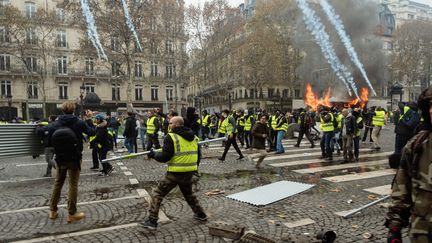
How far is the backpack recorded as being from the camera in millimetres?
5016

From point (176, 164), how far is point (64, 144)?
5.92ft

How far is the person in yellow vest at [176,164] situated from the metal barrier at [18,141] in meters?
6.31

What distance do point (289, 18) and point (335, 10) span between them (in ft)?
28.7

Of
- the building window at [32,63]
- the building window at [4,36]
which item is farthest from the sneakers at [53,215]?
the building window at [32,63]

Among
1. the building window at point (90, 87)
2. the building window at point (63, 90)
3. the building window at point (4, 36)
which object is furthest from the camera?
the building window at point (90, 87)

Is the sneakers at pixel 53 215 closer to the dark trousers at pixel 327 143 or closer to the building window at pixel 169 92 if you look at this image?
the dark trousers at pixel 327 143

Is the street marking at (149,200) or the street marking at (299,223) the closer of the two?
the street marking at (299,223)

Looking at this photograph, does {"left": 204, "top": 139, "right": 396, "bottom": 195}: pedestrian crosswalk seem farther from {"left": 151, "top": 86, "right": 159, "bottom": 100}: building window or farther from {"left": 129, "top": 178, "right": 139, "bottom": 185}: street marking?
{"left": 151, "top": 86, "right": 159, "bottom": 100}: building window

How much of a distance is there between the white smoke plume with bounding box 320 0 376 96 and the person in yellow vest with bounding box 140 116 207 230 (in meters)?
32.1

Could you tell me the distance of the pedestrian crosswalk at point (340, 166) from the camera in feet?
25.6

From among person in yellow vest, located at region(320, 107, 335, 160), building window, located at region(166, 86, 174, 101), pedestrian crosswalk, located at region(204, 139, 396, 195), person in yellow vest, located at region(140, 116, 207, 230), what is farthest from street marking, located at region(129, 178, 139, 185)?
building window, located at region(166, 86, 174, 101)

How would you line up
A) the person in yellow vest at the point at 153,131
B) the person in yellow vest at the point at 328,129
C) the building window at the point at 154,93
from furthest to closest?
1. the building window at the point at 154,93
2. the person in yellow vest at the point at 153,131
3. the person in yellow vest at the point at 328,129

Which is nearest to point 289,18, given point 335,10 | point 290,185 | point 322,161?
point 335,10

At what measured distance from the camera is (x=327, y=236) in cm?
404
